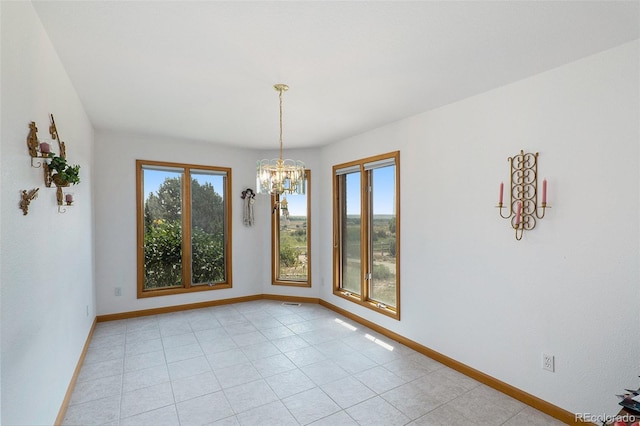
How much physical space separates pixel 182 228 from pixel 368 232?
109 inches

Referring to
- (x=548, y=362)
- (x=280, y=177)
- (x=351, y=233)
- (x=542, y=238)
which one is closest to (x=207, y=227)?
(x=351, y=233)

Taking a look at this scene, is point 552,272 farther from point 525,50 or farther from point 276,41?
point 276,41

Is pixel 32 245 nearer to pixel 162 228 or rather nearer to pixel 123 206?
pixel 123 206

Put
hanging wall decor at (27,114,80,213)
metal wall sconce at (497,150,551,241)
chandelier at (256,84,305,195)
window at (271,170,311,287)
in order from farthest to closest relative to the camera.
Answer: window at (271,170,311,287), chandelier at (256,84,305,195), metal wall sconce at (497,150,551,241), hanging wall decor at (27,114,80,213)

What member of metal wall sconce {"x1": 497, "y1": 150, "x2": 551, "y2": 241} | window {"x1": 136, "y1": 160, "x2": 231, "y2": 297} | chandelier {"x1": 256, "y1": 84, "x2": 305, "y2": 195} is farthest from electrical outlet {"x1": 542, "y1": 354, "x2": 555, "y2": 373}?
window {"x1": 136, "y1": 160, "x2": 231, "y2": 297}

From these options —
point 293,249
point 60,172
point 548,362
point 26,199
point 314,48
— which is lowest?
point 548,362

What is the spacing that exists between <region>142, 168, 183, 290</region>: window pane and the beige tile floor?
2.62 feet

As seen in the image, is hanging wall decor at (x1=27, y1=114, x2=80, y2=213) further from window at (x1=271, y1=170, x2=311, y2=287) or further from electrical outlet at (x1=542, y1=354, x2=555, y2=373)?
electrical outlet at (x1=542, y1=354, x2=555, y2=373)

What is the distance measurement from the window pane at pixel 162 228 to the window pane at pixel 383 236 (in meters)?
2.87

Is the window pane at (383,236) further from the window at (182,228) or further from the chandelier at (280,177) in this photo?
the window at (182,228)

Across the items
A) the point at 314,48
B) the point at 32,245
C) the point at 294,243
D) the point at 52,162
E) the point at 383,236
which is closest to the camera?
the point at 32,245

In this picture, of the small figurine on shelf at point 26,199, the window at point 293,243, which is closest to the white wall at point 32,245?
the small figurine on shelf at point 26,199

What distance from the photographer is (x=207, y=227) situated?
5.12m

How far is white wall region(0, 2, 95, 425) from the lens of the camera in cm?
139
